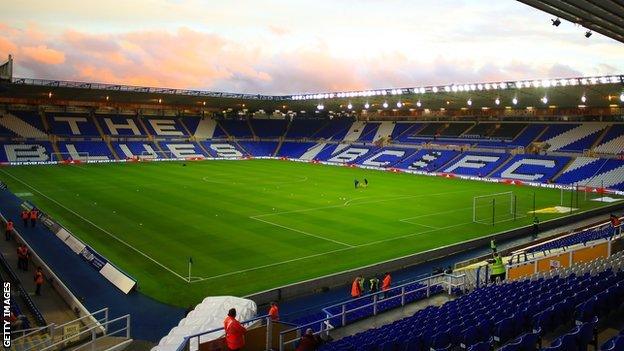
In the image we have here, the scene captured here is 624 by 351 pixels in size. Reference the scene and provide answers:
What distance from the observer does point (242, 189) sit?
1797 inches

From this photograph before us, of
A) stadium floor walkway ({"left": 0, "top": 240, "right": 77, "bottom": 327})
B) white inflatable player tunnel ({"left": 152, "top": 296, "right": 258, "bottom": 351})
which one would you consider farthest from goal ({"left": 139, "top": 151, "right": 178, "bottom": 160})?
white inflatable player tunnel ({"left": 152, "top": 296, "right": 258, "bottom": 351})

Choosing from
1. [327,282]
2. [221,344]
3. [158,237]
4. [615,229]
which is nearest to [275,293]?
[327,282]

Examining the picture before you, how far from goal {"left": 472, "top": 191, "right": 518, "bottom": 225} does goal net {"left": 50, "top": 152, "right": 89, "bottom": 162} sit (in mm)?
51986

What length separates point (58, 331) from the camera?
1501 centimetres

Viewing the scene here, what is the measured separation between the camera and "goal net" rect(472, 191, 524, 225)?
34.0 metres

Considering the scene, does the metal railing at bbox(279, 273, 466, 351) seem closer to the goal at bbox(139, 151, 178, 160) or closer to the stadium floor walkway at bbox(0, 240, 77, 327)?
the stadium floor walkway at bbox(0, 240, 77, 327)

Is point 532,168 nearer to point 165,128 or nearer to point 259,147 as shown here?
point 259,147

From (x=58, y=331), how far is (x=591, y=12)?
753 inches

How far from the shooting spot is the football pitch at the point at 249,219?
889 inches

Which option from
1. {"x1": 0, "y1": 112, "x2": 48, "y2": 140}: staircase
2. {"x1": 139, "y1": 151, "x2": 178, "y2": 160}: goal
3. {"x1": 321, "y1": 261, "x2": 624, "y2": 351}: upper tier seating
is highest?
{"x1": 0, "y1": 112, "x2": 48, "y2": 140}: staircase

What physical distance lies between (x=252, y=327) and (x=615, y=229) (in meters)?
19.8

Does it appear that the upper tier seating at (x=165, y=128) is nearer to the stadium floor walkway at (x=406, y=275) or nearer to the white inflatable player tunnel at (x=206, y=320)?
the stadium floor walkway at (x=406, y=275)

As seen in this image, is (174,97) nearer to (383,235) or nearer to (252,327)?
(383,235)

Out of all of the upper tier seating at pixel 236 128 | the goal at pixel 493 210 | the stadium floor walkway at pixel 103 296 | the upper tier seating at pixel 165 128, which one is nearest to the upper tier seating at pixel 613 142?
the goal at pixel 493 210
